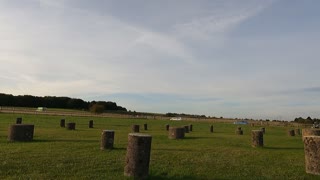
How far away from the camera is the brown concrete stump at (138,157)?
33.0ft

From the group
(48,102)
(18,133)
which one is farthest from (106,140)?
(48,102)

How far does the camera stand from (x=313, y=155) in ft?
40.5

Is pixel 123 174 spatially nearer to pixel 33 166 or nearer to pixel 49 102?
pixel 33 166

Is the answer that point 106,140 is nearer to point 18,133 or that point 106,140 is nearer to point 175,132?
point 18,133

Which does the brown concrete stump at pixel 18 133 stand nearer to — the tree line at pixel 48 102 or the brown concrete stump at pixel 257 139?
the brown concrete stump at pixel 257 139

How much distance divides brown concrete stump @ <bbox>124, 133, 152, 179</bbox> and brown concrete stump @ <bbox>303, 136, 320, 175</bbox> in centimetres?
581

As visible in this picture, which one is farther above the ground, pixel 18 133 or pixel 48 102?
pixel 48 102

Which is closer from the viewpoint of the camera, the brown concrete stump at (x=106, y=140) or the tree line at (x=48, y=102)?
the brown concrete stump at (x=106, y=140)

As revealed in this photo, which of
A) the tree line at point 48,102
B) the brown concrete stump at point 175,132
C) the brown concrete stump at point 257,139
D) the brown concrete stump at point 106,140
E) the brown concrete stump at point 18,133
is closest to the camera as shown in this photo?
the brown concrete stump at point 106,140

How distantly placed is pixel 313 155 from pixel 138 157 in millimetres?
6151

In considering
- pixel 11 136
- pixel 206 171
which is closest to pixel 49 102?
pixel 11 136

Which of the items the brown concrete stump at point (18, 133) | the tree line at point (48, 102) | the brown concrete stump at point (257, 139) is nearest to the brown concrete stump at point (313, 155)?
the brown concrete stump at point (257, 139)

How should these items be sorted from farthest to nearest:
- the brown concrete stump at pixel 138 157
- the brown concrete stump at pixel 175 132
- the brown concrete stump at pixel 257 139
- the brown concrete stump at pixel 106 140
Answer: the brown concrete stump at pixel 175 132
the brown concrete stump at pixel 257 139
the brown concrete stump at pixel 106 140
the brown concrete stump at pixel 138 157

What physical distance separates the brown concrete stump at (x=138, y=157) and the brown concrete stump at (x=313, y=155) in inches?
229
